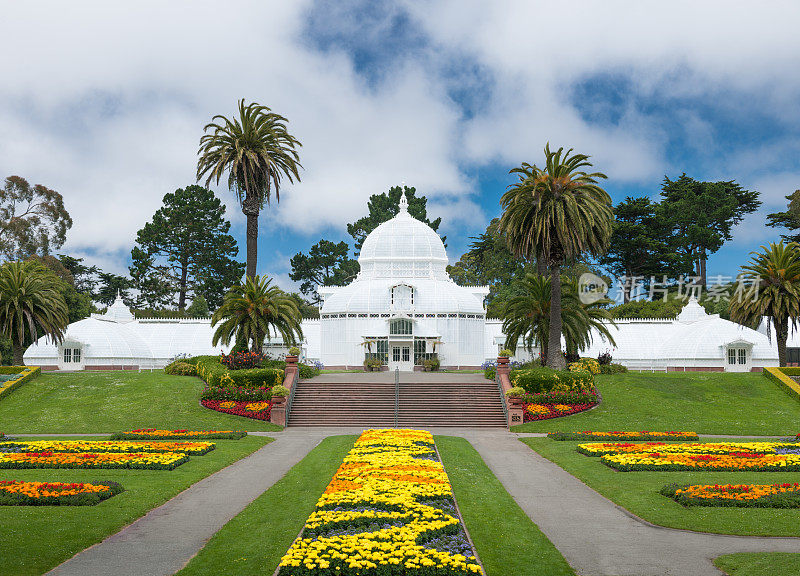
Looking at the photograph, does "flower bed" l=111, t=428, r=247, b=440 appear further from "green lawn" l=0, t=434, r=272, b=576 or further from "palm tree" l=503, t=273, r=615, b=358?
"palm tree" l=503, t=273, r=615, b=358

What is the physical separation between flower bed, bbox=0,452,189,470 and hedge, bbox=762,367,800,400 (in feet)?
107

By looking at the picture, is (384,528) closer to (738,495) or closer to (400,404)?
(738,495)

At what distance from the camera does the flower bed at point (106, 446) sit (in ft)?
80.4

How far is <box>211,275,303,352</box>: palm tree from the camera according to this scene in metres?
41.2

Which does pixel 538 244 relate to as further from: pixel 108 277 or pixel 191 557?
pixel 108 277

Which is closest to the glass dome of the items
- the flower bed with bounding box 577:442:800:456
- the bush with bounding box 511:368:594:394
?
the bush with bounding box 511:368:594:394

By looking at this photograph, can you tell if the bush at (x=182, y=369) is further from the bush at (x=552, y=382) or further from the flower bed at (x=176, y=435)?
the bush at (x=552, y=382)

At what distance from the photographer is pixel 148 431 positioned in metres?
30.5

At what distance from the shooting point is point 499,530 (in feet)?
45.0

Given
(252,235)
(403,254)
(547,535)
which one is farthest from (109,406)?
(403,254)

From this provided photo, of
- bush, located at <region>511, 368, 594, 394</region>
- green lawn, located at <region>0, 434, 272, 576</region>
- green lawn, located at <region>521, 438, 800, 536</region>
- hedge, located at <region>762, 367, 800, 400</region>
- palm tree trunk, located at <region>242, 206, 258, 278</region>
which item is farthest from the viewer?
palm tree trunk, located at <region>242, 206, 258, 278</region>

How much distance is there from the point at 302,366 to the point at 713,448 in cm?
2536

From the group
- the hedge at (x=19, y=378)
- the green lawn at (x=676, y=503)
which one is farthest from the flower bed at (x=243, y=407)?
the green lawn at (x=676, y=503)

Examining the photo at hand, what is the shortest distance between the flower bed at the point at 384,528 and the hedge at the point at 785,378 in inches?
1069
